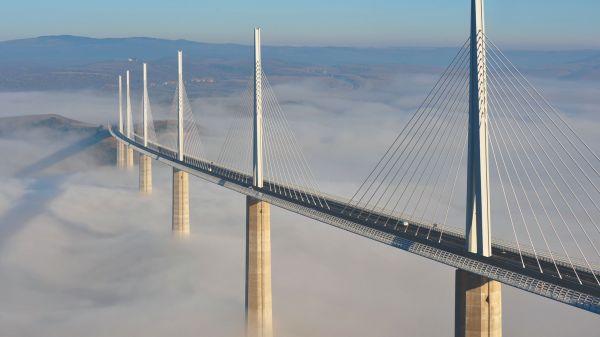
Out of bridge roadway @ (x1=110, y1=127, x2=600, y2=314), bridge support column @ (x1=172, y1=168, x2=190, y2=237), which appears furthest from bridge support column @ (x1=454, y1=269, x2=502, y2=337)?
bridge support column @ (x1=172, y1=168, x2=190, y2=237)

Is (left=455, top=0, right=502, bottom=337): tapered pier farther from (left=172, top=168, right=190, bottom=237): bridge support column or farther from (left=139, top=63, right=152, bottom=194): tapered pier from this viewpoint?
(left=139, top=63, right=152, bottom=194): tapered pier

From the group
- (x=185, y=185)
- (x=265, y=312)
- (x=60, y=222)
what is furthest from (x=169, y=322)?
(x=60, y=222)

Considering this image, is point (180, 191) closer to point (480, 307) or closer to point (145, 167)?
point (145, 167)

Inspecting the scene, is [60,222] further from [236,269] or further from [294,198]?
[294,198]

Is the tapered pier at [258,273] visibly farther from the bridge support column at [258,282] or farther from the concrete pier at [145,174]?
the concrete pier at [145,174]

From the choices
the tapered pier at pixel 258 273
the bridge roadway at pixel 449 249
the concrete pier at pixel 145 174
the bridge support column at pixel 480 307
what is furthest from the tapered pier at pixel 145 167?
the bridge support column at pixel 480 307

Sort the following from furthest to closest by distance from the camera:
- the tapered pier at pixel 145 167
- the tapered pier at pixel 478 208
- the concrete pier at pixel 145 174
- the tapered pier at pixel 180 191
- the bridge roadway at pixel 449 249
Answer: the concrete pier at pixel 145 174 → the tapered pier at pixel 145 167 → the tapered pier at pixel 180 191 → the tapered pier at pixel 478 208 → the bridge roadway at pixel 449 249
